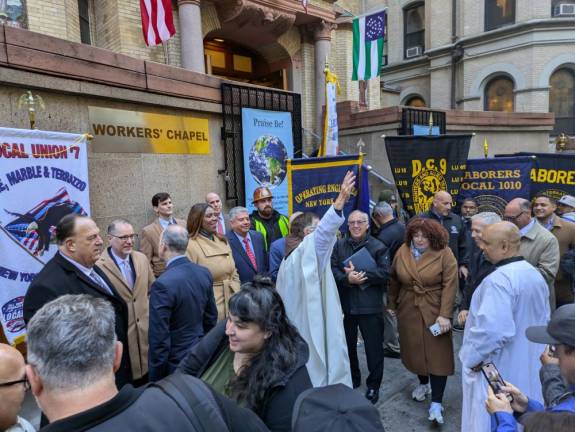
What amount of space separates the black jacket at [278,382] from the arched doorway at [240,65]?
10668 mm

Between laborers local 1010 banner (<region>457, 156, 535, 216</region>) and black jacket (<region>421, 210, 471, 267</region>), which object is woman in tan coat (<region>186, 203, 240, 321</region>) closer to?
black jacket (<region>421, 210, 471, 267</region>)

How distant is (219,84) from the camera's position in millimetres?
6445

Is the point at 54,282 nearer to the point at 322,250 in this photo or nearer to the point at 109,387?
the point at 109,387

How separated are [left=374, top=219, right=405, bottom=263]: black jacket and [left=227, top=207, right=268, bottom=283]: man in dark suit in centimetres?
158

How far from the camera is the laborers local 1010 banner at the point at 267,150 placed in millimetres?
6816

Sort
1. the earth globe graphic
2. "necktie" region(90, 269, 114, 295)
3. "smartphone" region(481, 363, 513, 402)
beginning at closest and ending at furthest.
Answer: "smartphone" region(481, 363, 513, 402), "necktie" region(90, 269, 114, 295), the earth globe graphic

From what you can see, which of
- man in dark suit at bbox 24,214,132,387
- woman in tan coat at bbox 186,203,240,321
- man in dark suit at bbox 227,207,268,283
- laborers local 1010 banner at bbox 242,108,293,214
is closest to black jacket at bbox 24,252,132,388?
man in dark suit at bbox 24,214,132,387

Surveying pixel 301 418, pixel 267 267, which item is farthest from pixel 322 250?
pixel 301 418

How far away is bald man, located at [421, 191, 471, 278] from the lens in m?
5.45

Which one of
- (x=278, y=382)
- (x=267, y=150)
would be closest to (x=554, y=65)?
(x=267, y=150)

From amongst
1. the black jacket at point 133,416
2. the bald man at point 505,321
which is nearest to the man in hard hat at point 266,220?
the bald man at point 505,321

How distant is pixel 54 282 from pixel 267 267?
251 cm

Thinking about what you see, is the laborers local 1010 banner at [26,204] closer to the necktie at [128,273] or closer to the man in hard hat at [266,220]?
the necktie at [128,273]

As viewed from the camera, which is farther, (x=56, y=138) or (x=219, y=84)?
(x=219, y=84)
